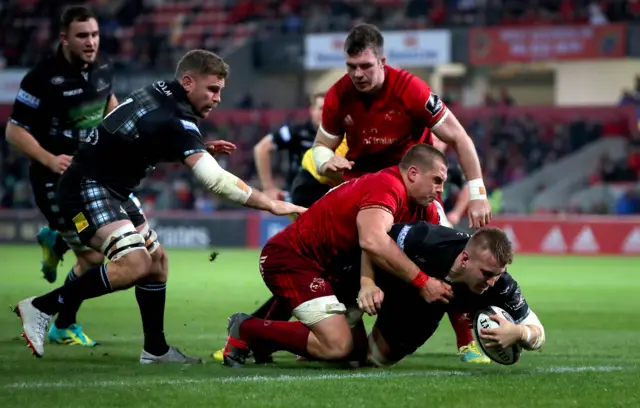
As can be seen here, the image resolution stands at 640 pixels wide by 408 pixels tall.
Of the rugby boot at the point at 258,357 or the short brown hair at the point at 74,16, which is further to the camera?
the short brown hair at the point at 74,16

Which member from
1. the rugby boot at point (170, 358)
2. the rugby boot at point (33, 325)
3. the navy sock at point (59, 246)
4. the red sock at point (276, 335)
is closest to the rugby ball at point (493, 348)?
the red sock at point (276, 335)

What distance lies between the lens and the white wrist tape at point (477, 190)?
313 inches

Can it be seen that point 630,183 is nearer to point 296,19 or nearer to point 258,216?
point 258,216

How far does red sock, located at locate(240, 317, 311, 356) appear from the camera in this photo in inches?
283

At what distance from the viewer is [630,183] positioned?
26.7 metres

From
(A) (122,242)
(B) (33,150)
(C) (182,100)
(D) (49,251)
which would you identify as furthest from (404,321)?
(D) (49,251)

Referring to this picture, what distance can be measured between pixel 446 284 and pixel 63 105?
406 cm

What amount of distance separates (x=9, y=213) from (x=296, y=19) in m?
11.3

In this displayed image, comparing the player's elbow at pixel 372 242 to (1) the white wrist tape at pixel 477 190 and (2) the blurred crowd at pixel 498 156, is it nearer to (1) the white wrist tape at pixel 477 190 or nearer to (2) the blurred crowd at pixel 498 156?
(1) the white wrist tape at pixel 477 190

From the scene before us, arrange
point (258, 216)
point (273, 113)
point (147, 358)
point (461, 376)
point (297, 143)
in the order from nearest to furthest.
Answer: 1. point (461, 376)
2. point (147, 358)
3. point (297, 143)
4. point (258, 216)
5. point (273, 113)

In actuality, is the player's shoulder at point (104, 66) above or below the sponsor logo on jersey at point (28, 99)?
above

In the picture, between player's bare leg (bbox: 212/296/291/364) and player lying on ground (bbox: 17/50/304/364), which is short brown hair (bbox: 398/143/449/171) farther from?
player's bare leg (bbox: 212/296/291/364)

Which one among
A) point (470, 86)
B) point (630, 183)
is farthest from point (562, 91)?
point (630, 183)

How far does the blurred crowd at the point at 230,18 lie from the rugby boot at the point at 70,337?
24.1 metres
